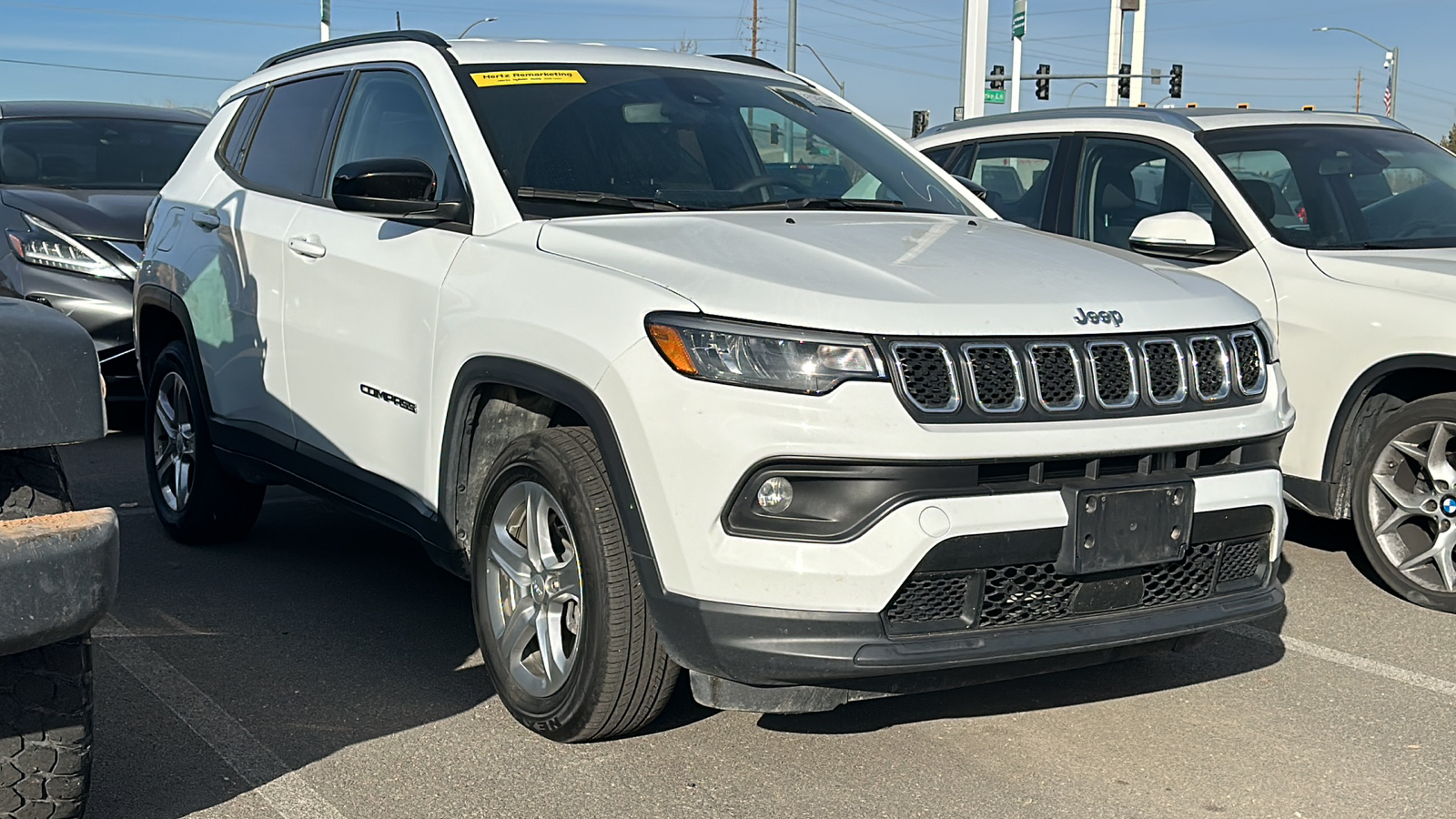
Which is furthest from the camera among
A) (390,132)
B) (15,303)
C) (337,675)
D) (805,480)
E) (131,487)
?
(131,487)

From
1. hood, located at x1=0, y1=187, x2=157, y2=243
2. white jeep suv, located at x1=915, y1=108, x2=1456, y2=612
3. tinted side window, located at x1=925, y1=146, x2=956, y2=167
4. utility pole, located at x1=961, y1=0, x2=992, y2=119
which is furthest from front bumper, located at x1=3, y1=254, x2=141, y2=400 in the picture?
utility pole, located at x1=961, y1=0, x2=992, y2=119

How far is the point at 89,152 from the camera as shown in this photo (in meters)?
10.0

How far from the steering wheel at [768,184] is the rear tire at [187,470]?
2.40 meters


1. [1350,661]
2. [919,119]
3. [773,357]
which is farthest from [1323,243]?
[919,119]

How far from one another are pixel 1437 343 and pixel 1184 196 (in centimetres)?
143

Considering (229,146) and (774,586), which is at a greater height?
(229,146)

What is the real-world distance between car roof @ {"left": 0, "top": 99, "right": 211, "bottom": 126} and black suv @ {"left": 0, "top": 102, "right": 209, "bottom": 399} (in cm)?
1

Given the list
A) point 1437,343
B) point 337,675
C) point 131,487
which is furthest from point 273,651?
point 1437,343

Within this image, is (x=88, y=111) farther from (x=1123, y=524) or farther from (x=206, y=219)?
(x=1123, y=524)

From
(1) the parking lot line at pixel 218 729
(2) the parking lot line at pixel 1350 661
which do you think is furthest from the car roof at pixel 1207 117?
(1) the parking lot line at pixel 218 729

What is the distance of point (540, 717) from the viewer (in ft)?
12.6

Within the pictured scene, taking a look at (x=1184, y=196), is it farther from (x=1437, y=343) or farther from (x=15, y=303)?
(x=15, y=303)

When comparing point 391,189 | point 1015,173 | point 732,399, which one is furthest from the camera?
point 1015,173

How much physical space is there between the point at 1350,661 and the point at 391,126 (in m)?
3.44
